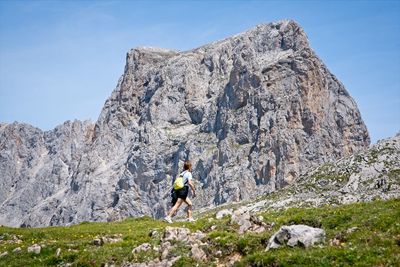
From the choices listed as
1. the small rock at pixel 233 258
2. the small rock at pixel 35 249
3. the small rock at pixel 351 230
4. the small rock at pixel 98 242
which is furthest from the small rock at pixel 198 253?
the small rock at pixel 35 249

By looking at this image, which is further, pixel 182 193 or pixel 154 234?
pixel 182 193

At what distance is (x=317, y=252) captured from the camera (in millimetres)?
18312

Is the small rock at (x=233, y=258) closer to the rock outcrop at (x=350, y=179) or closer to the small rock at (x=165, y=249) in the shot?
the small rock at (x=165, y=249)

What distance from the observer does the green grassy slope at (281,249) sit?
1766cm

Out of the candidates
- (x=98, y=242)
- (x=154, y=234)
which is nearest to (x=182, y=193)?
(x=154, y=234)

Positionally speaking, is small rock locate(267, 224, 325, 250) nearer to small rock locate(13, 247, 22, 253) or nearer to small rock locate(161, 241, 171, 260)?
small rock locate(161, 241, 171, 260)

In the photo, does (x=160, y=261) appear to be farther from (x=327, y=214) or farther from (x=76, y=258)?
(x=327, y=214)

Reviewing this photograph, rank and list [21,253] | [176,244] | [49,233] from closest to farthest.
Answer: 1. [176,244]
2. [21,253]
3. [49,233]

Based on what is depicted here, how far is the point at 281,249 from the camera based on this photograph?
1950 cm

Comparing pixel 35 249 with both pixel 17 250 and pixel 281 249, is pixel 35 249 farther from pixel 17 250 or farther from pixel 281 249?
pixel 281 249

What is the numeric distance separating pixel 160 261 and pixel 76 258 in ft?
14.3

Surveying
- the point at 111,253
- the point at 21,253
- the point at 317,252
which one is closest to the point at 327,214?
the point at 317,252

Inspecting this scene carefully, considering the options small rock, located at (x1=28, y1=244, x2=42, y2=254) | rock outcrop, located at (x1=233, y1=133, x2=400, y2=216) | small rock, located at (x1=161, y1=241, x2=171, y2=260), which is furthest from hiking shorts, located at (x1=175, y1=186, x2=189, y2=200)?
rock outcrop, located at (x1=233, y1=133, x2=400, y2=216)

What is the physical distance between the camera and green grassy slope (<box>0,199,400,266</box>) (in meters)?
17.7
